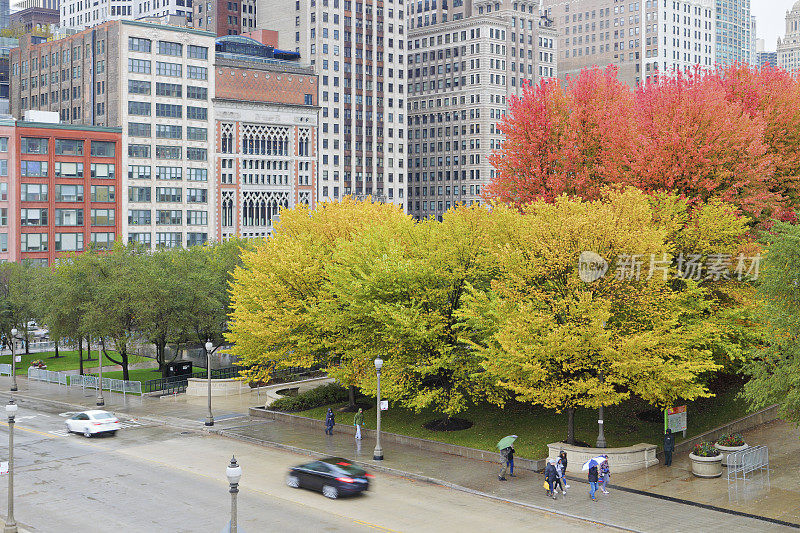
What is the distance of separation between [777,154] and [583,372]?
2001 centimetres

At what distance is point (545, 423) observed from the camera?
45906 mm

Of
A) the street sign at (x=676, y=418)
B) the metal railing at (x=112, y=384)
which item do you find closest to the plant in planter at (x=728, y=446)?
the street sign at (x=676, y=418)

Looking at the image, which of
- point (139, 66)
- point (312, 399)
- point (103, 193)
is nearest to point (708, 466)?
point (312, 399)

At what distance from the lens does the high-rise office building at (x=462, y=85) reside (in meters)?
181

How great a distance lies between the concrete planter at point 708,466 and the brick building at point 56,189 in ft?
306

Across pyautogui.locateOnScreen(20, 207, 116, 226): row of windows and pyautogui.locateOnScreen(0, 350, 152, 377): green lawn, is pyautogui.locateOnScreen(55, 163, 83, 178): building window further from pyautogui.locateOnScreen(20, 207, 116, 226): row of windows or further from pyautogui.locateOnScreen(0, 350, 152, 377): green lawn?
pyautogui.locateOnScreen(0, 350, 152, 377): green lawn

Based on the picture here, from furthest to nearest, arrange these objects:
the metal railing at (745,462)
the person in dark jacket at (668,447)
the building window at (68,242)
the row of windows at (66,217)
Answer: the building window at (68,242) < the row of windows at (66,217) < the person in dark jacket at (668,447) < the metal railing at (745,462)

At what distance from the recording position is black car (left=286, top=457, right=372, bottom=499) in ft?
115

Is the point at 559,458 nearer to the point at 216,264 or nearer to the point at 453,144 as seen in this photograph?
the point at 216,264

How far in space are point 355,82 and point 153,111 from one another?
49.2m

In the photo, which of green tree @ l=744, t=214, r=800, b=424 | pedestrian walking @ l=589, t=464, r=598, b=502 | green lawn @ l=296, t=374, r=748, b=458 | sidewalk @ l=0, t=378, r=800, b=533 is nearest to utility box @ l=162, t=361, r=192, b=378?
sidewalk @ l=0, t=378, r=800, b=533

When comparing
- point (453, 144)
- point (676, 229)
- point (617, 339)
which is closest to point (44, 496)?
point (617, 339)

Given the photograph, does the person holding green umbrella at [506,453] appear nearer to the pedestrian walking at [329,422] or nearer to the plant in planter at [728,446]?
the plant in planter at [728,446]

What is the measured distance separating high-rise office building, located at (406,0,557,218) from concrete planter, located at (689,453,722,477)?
141 meters
